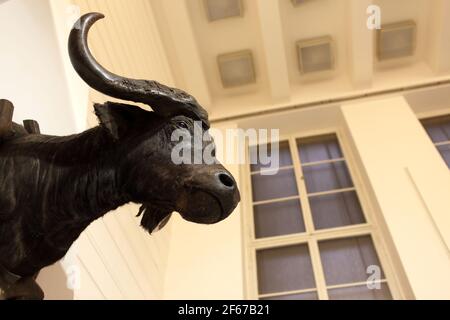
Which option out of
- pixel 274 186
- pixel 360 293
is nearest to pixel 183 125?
pixel 360 293

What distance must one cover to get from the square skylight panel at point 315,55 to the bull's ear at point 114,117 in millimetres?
4634

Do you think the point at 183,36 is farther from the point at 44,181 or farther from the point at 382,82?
the point at 44,181

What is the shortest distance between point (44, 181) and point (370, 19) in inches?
184

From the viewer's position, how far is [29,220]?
1.12 metres

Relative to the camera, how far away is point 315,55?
5.58 meters

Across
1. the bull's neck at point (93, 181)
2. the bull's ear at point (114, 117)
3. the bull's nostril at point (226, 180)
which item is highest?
the bull's ear at point (114, 117)

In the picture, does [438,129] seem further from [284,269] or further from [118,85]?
[118,85]

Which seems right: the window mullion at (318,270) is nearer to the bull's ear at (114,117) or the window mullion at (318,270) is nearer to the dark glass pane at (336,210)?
the dark glass pane at (336,210)

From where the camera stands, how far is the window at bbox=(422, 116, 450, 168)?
4.93m

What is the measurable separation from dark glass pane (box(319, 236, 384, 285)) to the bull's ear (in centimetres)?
315

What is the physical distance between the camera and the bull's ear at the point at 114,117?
1.03m

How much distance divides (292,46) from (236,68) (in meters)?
0.70

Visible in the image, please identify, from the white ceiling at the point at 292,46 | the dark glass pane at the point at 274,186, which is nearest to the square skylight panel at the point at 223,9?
the white ceiling at the point at 292,46
